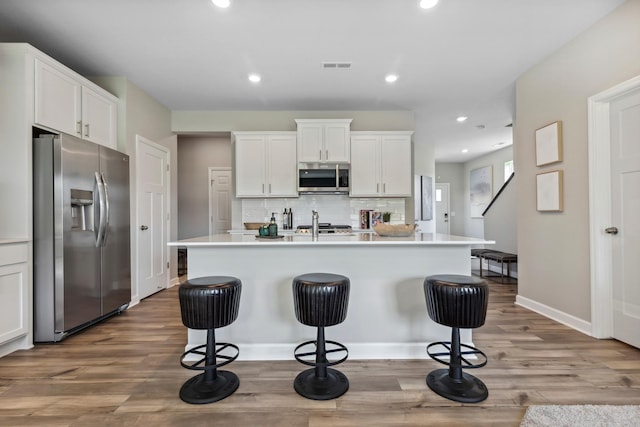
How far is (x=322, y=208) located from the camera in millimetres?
4961

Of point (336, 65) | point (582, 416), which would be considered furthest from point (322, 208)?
point (582, 416)

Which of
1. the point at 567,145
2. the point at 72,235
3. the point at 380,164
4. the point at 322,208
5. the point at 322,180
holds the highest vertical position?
the point at 380,164

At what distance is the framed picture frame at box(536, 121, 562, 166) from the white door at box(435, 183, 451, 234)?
21.9ft

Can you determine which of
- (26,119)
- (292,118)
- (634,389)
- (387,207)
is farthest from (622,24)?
(26,119)

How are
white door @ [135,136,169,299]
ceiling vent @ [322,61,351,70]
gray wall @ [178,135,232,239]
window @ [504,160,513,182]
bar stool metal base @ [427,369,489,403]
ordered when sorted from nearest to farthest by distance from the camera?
1. bar stool metal base @ [427,369,489,403]
2. ceiling vent @ [322,61,351,70]
3. white door @ [135,136,169,299]
4. gray wall @ [178,135,232,239]
5. window @ [504,160,513,182]

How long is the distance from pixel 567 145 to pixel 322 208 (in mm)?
3136

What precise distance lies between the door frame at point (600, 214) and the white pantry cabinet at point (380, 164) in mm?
2240

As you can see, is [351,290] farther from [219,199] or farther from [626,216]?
[219,199]

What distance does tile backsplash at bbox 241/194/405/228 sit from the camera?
195 inches

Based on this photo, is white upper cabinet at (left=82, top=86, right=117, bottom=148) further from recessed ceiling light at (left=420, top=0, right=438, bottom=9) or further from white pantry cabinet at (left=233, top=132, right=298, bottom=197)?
recessed ceiling light at (left=420, top=0, right=438, bottom=9)

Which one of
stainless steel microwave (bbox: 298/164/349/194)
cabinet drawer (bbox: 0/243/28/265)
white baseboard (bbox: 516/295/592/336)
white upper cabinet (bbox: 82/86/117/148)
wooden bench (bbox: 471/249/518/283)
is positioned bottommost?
white baseboard (bbox: 516/295/592/336)

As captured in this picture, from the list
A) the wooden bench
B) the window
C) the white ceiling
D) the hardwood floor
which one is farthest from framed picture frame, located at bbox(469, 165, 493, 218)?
the hardwood floor

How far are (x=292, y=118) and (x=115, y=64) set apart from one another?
7.72ft

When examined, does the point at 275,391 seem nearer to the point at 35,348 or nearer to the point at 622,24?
the point at 35,348
